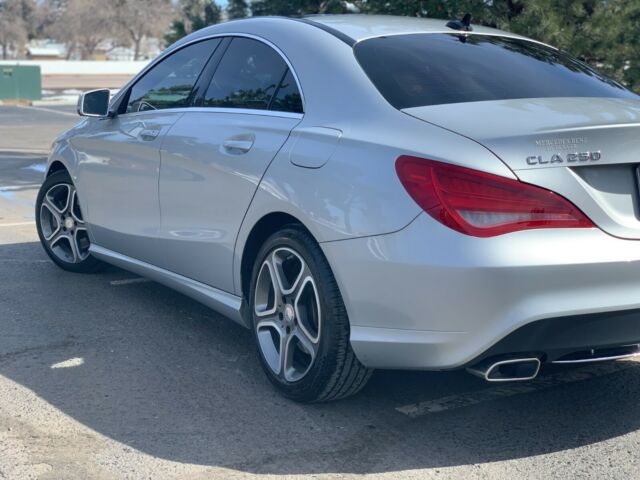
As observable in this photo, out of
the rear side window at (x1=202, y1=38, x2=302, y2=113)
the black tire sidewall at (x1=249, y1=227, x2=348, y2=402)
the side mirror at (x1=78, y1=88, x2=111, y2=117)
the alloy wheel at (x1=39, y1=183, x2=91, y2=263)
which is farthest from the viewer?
the alloy wheel at (x1=39, y1=183, x2=91, y2=263)

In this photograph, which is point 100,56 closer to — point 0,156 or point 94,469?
point 0,156

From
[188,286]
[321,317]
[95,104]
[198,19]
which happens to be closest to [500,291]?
[321,317]

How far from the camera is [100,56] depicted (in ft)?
313

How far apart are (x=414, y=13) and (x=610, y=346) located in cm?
629

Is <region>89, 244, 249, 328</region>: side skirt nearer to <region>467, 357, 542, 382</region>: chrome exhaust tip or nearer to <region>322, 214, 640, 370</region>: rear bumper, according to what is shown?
<region>322, 214, 640, 370</region>: rear bumper

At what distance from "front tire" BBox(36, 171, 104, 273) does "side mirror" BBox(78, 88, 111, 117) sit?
2.03 feet

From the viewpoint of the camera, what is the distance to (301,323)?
13.1ft

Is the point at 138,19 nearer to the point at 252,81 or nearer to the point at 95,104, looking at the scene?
the point at 95,104

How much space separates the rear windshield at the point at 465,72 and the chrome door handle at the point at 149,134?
1442 millimetres

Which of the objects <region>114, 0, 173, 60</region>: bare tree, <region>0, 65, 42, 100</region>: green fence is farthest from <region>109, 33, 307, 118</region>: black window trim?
<region>114, 0, 173, 60</region>: bare tree

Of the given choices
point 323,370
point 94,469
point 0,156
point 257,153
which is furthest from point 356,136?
point 0,156

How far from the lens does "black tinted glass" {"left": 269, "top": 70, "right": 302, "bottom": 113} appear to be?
4.19 m

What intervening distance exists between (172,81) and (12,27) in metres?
89.6

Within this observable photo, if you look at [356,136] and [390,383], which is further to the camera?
[390,383]
